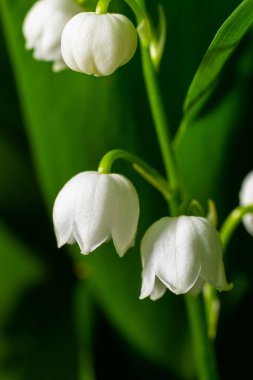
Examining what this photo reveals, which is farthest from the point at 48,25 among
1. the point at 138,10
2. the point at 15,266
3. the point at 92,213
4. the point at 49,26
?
the point at 15,266

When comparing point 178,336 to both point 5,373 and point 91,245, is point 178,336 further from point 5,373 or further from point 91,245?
point 91,245

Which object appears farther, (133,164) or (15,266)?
(15,266)

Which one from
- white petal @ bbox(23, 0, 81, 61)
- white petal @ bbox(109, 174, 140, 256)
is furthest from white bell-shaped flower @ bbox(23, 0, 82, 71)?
white petal @ bbox(109, 174, 140, 256)

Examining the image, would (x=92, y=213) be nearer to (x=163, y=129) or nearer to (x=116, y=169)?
(x=163, y=129)

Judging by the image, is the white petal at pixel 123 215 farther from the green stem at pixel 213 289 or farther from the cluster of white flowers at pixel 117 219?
the green stem at pixel 213 289

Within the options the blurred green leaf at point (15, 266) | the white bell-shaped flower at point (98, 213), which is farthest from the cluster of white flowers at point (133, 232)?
the blurred green leaf at point (15, 266)

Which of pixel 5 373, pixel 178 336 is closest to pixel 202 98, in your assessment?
pixel 178 336
